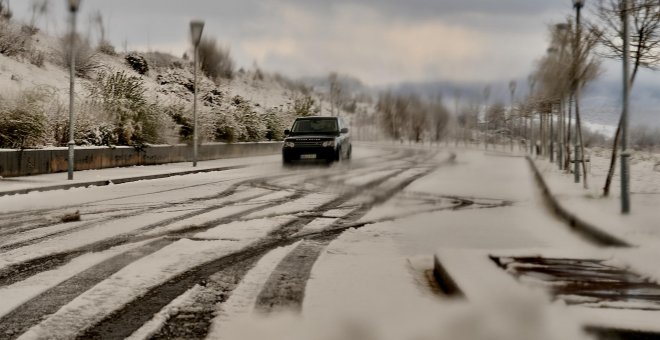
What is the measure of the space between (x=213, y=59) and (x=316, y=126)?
39129 millimetres

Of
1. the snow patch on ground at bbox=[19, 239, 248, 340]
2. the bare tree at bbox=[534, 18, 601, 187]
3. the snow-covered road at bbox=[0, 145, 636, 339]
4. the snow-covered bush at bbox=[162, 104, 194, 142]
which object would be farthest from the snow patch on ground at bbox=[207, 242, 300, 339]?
the snow-covered bush at bbox=[162, 104, 194, 142]

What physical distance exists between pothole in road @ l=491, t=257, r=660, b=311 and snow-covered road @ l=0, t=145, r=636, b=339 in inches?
32.7

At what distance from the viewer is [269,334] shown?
3.83m

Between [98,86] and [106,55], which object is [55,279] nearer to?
[98,86]

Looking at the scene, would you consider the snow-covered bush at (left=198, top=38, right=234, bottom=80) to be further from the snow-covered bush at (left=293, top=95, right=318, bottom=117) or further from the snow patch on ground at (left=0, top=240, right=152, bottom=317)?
the snow patch on ground at (left=0, top=240, right=152, bottom=317)

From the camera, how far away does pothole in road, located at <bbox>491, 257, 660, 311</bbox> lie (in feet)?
14.3

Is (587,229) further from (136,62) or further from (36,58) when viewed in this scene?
(136,62)

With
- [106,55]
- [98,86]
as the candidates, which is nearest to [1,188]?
[98,86]

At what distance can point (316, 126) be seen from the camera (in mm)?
23578

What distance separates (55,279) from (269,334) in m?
2.50

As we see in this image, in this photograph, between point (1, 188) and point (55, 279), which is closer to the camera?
point (55, 279)

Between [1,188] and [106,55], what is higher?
[106,55]

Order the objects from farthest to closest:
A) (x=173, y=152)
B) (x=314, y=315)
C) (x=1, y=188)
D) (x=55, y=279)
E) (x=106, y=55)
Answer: (x=106, y=55), (x=173, y=152), (x=1, y=188), (x=55, y=279), (x=314, y=315)

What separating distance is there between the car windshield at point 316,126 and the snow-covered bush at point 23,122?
952cm
